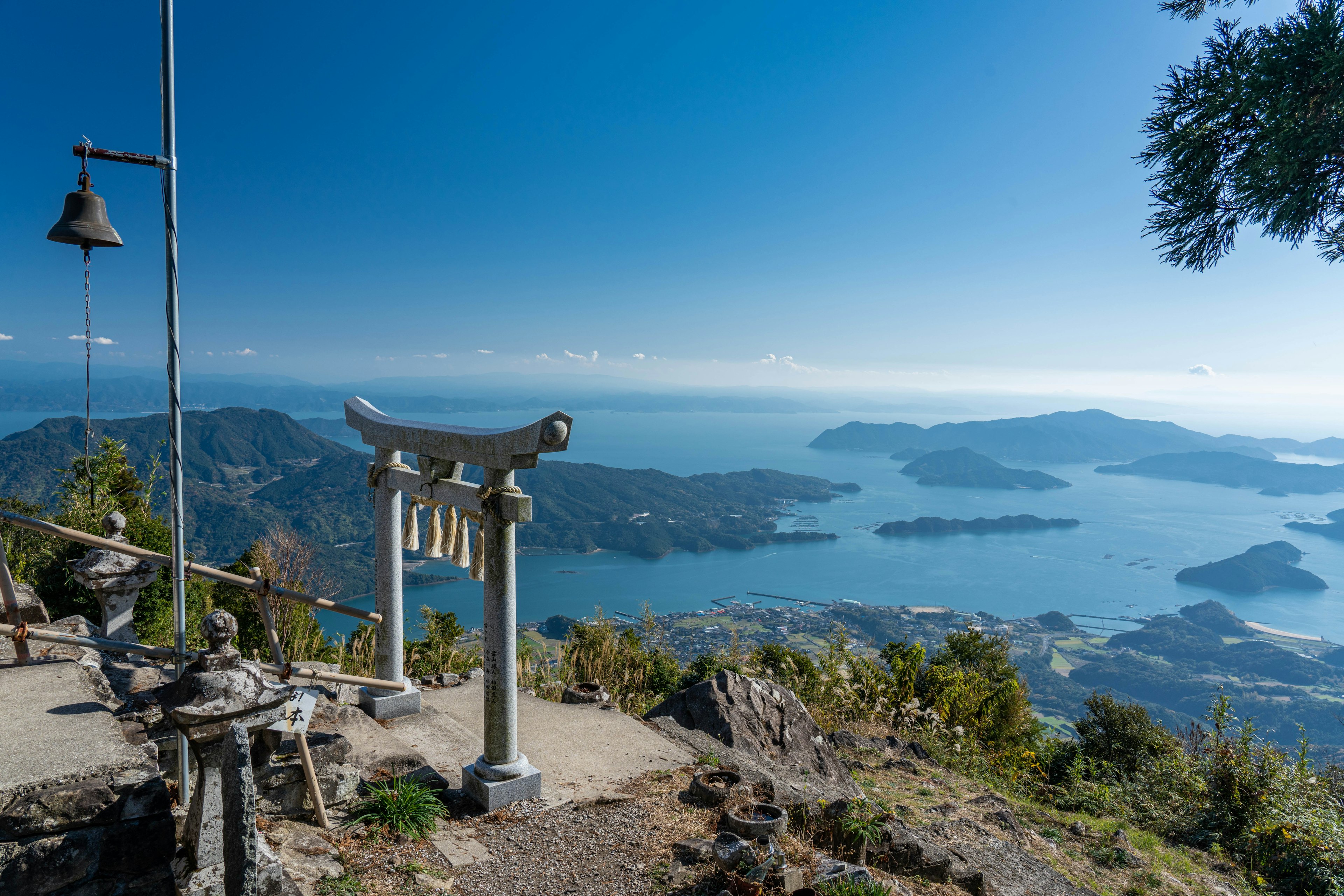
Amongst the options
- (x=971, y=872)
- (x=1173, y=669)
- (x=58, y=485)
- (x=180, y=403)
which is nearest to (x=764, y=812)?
(x=971, y=872)

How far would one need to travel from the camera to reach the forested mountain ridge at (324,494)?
31.8 metres

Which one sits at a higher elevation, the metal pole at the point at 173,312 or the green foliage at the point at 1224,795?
the metal pole at the point at 173,312

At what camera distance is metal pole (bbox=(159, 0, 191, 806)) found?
8.69 feet

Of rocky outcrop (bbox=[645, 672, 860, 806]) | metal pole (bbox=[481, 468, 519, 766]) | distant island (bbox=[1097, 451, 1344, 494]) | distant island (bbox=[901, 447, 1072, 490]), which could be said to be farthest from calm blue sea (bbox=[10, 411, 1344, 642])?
metal pole (bbox=[481, 468, 519, 766])

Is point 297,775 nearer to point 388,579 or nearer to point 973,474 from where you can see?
point 388,579

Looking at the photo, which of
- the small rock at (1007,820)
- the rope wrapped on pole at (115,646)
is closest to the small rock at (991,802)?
the small rock at (1007,820)

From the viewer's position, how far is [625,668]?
8.80 meters

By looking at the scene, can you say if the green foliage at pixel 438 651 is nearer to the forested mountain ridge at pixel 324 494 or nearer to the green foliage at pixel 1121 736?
the forested mountain ridge at pixel 324 494

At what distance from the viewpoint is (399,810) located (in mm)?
4121

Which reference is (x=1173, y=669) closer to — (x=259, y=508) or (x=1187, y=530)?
(x=259, y=508)

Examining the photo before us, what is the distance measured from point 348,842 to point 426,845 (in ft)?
1.52

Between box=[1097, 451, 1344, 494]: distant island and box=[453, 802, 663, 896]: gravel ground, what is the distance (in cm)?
20777

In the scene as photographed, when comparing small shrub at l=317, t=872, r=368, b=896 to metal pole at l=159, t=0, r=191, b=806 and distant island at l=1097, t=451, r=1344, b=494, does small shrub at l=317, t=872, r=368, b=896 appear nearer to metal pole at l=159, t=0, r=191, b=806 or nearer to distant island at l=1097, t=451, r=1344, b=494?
metal pole at l=159, t=0, r=191, b=806

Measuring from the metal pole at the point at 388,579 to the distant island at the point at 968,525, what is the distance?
10585 centimetres
